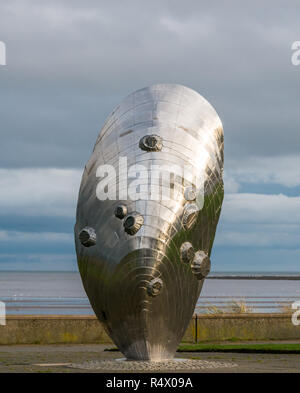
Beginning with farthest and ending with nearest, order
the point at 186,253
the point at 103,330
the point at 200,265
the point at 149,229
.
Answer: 1. the point at 103,330
2. the point at 200,265
3. the point at 186,253
4. the point at 149,229

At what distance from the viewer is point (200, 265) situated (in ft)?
62.2

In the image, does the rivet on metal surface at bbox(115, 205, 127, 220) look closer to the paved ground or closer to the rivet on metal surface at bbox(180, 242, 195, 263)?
the rivet on metal surface at bbox(180, 242, 195, 263)

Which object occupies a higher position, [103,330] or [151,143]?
[151,143]

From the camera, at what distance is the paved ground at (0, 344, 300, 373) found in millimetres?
18703

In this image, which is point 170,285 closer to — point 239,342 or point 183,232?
point 183,232

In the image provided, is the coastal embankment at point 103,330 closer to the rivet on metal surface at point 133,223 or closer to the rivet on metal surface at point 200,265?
the rivet on metal surface at point 200,265

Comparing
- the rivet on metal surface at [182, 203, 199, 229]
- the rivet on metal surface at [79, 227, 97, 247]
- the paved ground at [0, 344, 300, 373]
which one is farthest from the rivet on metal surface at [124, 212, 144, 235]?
the paved ground at [0, 344, 300, 373]

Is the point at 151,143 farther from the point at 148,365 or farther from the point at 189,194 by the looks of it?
the point at 148,365

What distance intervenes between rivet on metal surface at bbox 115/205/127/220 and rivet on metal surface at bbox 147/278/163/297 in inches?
A: 55.9

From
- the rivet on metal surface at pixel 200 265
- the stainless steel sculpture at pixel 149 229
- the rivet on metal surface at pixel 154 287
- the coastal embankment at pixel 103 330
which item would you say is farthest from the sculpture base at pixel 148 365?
the coastal embankment at pixel 103 330

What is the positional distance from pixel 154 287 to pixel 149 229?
1.14 m

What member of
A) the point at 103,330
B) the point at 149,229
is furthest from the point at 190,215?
the point at 103,330

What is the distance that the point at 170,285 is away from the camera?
60.7 ft
